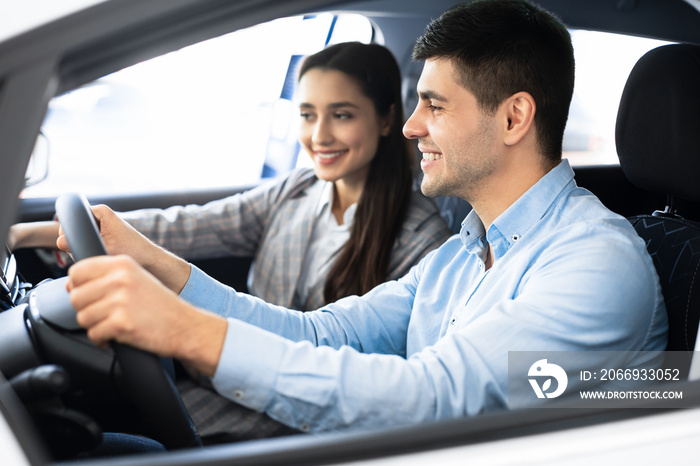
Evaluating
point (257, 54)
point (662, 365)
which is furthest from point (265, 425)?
point (257, 54)

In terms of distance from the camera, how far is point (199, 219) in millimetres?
2211

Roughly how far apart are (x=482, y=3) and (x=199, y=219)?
1.20 m

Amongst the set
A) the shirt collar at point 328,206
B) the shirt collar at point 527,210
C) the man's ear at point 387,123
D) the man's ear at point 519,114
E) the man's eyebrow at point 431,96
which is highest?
the man's ear at point 387,123

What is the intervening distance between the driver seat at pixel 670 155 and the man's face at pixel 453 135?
31 cm

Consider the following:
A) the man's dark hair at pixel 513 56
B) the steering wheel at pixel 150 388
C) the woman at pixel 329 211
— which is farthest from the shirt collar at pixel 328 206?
the steering wheel at pixel 150 388

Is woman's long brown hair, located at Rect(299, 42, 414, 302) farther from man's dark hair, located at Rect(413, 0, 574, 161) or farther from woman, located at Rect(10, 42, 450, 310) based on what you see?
man's dark hair, located at Rect(413, 0, 574, 161)

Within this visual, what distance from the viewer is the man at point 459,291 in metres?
0.90

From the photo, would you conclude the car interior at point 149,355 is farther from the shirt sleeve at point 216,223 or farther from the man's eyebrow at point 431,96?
the shirt sleeve at point 216,223

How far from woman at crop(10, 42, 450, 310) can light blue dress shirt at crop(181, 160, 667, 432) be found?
602mm

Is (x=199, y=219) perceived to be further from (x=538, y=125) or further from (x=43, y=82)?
(x=43, y=82)

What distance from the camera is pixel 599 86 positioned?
2.58 m

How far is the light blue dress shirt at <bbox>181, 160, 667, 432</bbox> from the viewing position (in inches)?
36.4

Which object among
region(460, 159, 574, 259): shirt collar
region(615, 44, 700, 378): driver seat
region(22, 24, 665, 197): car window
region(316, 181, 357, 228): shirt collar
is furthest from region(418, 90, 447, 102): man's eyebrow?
region(22, 24, 665, 197): car window

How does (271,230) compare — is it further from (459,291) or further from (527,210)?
(527,210)
